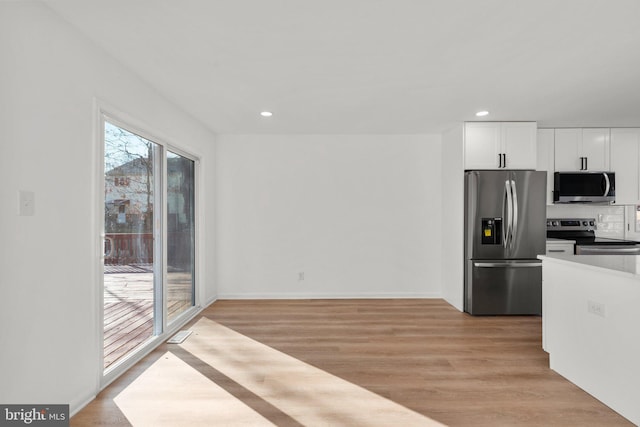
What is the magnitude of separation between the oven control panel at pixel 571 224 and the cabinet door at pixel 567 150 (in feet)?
2.48

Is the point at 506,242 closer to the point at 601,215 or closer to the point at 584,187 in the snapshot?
the point at 584,187

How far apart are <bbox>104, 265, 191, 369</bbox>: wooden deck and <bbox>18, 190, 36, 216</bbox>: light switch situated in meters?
0.85

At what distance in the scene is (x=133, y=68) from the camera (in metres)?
2.59

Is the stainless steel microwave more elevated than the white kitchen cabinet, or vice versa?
the white kitchen cabinet

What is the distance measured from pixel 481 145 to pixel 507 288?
6.06ft

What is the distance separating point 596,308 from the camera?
220cm

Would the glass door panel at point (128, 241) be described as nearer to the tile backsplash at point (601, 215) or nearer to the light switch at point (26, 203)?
the light switch at point (26, 203)

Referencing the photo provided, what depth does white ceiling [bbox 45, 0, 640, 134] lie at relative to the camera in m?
1.85

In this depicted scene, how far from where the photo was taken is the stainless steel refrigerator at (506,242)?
13.0 ft

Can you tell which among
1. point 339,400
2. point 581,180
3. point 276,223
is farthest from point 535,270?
point 276,223

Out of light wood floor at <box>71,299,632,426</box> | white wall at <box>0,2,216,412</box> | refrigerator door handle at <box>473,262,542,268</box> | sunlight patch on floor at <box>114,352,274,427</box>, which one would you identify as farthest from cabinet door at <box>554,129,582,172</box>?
white wall at <box>0,2,216,412</box>

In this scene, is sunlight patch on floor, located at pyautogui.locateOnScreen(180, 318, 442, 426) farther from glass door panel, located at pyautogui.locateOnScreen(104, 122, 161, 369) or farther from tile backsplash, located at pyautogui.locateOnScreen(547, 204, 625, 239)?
→ tile backsplash, located at pyautogui.locateOnScreen(547, 204, 625, 239)

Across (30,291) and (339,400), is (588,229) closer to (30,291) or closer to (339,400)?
(339,400)

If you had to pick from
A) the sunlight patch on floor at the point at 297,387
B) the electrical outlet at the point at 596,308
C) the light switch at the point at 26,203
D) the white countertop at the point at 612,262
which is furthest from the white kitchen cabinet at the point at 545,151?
the light switch at the point at 26,203
